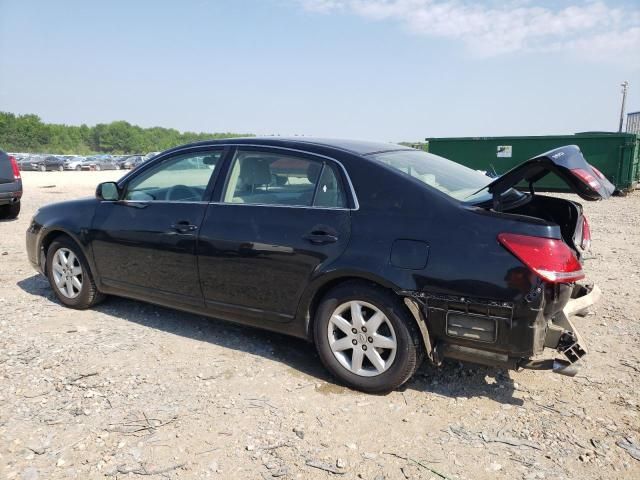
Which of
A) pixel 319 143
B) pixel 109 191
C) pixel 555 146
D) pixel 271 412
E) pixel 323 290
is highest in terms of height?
pixel 555 146

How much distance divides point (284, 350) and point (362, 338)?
3.10 feet

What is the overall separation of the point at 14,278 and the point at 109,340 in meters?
2.62

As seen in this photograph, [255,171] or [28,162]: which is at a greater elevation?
[255,171]

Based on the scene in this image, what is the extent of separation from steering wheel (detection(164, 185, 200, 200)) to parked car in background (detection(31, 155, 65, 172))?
45.7 m

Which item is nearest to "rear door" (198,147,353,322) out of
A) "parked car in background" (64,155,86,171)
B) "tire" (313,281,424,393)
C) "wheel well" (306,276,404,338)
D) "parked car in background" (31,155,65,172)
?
"wheel well" (306,276,404,338)

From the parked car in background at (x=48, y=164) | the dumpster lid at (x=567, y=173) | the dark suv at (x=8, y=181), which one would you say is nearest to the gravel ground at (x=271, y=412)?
the dumpster lid at (x=567, y=173)

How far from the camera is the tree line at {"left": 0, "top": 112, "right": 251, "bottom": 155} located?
72.6 meters

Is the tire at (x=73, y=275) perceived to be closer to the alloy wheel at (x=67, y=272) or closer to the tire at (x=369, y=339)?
the alloy wheel at (x=67, y=272)

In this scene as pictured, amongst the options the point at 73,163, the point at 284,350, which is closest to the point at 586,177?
the point at 284,350

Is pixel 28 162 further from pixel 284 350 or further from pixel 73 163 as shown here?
pixel 284 350

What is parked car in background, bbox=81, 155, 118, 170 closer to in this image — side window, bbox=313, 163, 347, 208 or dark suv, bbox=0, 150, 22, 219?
dark suv, bbox=0, 150, 22, 219

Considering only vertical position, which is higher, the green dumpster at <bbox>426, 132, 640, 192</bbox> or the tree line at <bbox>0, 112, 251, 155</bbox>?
the tree line at <bbox>0, 112, 251, 155</bbox>

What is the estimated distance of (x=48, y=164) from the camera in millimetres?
44062

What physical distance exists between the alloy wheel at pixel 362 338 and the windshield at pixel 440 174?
2.92 ft
